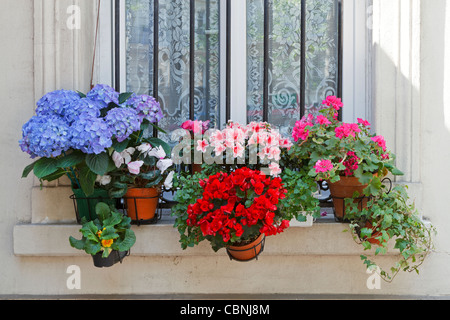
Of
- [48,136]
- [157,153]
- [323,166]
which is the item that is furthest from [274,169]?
[48,136]

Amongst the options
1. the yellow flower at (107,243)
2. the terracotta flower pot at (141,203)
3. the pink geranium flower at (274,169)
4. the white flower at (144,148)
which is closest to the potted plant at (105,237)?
the yellow flower at (107,243)

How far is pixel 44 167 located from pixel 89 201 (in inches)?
12.1

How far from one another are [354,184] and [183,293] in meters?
1.17

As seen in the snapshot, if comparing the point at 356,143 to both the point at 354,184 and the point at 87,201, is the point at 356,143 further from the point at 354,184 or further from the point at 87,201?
the point at 87,201

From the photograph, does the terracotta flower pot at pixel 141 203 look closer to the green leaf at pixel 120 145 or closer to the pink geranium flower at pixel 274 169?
the green leaf at pixel 120 145

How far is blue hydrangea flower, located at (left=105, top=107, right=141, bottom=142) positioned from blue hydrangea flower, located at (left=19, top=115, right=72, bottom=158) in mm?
204

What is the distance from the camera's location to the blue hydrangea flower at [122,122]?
2168 mm

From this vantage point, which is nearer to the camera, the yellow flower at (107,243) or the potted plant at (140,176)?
the yellow flower at (107,243)

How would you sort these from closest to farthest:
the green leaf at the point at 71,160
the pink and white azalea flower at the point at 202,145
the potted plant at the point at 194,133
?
the green leaf at the point at 71,160 → the pink and white azalea flower at the point at 202,145 → the potted plant at the point at 194,133

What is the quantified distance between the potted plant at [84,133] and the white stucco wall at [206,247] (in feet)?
1.06

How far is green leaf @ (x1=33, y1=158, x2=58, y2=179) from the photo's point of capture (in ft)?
7.29

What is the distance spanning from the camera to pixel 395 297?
Result: 266cm

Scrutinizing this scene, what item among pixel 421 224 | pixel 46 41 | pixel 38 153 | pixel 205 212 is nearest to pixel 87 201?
pixel 38 153

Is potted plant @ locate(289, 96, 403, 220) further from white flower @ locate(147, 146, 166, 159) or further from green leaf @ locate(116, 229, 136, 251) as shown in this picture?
green leaf @ locate(116, 229, 136, 251)
